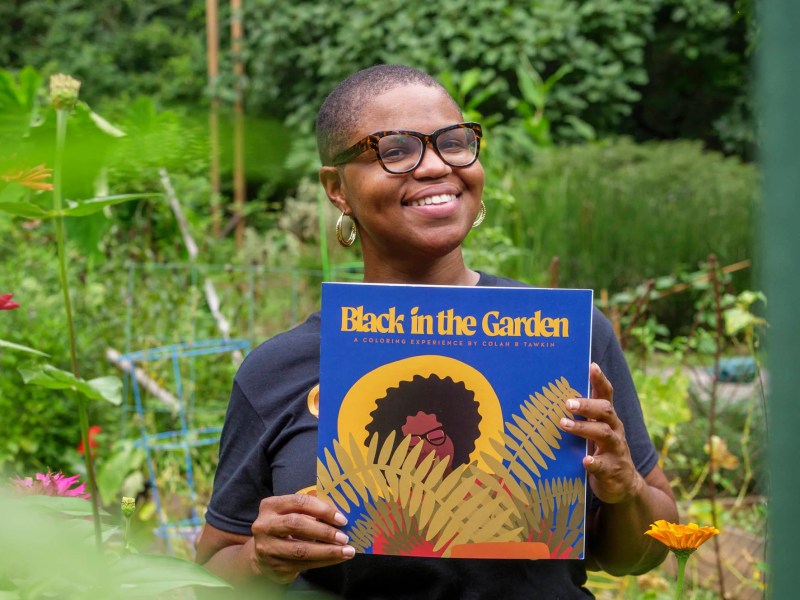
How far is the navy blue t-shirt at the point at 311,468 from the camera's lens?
140cm

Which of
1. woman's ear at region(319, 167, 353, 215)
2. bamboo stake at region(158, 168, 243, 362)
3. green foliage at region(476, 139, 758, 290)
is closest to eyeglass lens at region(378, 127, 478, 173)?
woman's ear at region(319, 167, 353, 215)

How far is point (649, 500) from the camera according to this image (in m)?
1.38

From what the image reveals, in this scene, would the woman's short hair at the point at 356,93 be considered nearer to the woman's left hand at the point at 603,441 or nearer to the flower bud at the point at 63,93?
the woman's left hand at the point at 603,441

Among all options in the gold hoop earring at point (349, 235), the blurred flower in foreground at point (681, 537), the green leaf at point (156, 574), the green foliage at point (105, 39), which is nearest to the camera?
the green leaf at point (156, 574)

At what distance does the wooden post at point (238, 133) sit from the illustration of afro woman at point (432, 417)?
0.30 m

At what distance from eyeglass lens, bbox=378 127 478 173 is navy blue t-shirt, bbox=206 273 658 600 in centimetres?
24

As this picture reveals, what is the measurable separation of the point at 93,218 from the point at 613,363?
826 mm

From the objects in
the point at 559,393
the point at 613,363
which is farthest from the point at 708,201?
the point at 559,393

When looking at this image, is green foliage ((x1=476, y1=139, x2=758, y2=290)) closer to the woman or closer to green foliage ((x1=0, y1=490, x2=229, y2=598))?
the woman

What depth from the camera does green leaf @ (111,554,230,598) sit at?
65 centimetres

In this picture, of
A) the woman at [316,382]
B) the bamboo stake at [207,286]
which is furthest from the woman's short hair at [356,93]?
the bamboo stake at [207,286]

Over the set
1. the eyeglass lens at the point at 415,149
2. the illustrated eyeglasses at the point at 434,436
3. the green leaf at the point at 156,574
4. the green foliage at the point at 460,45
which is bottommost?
the green leaf at the point at 156,574

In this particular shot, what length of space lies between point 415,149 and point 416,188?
2.3 inches

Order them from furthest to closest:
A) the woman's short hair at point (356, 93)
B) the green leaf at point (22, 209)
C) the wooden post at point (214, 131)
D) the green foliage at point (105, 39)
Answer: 1. the green foliage at point (105, 39)
2. the woman's short hair at point (356, 93)
3. the green leaf at point (22, 209)
4. the wooden post at point (214, 131)
